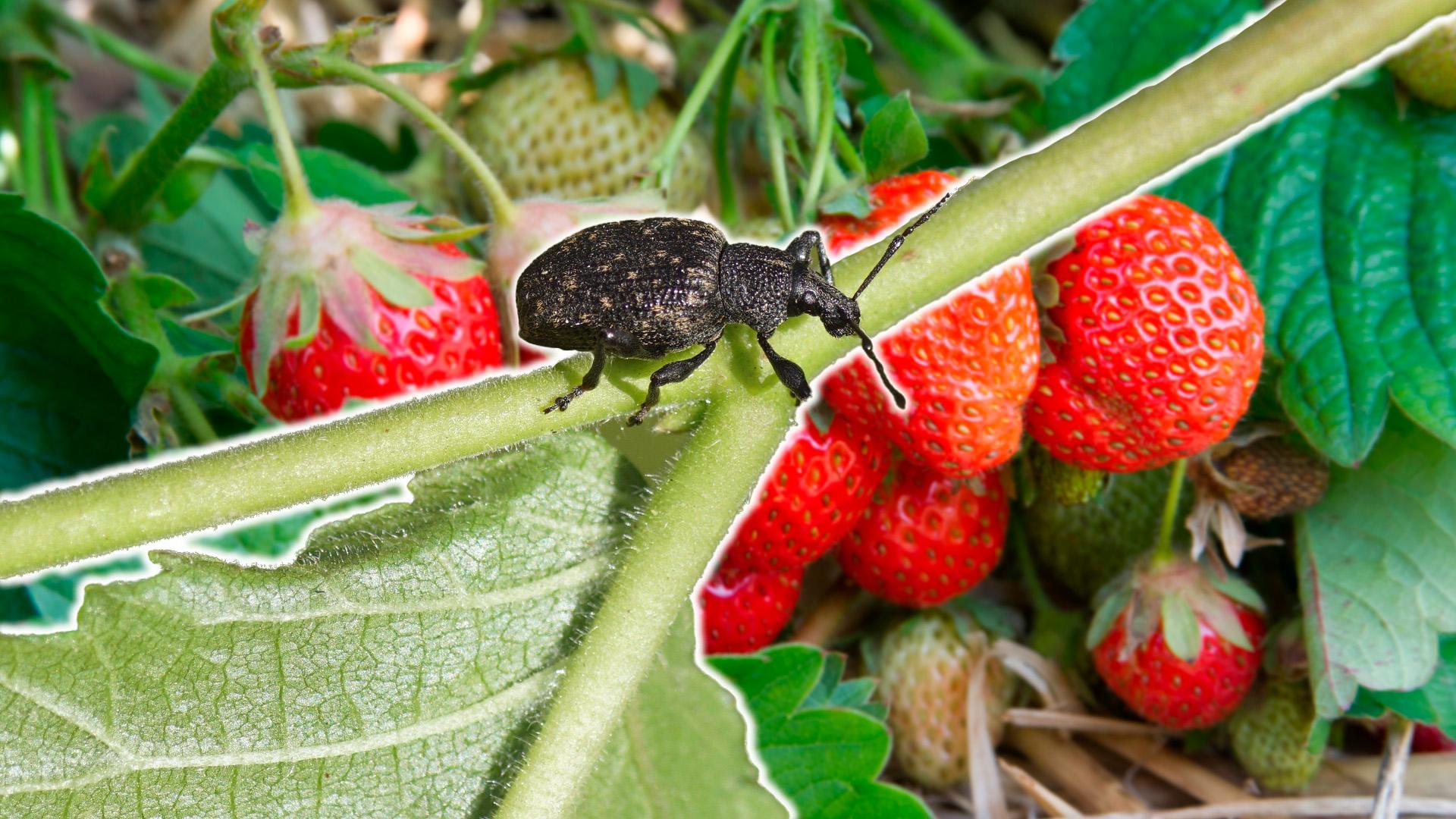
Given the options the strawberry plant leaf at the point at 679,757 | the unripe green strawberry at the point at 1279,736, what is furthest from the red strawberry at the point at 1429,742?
the strawberry plant leaf at the point at 679,757

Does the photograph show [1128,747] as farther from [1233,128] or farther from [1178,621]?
[1233,128]

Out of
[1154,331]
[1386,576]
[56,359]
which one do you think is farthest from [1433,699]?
[56,359]

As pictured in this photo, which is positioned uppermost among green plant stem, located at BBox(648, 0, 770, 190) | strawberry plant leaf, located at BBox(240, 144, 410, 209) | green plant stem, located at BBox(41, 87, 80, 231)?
green plant stem, located at BBox(648, 0, 770, 190)

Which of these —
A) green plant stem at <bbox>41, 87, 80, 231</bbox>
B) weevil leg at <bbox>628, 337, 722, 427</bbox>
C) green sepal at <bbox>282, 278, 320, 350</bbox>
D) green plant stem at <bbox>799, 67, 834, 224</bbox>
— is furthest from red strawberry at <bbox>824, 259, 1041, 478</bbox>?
green plant stem at <bbox>41, 87, 80, 231</bbox>

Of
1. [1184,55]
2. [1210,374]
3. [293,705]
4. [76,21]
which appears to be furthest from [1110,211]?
[76,21]

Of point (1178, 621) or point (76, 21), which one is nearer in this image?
point (1178, 621)

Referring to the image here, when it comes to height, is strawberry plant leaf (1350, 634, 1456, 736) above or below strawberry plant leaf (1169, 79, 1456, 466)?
below

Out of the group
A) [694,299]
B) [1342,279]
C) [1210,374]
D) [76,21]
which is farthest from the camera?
[76,21]

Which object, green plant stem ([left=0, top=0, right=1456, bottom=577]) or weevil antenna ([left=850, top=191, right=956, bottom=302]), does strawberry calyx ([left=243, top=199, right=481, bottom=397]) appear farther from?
weevil antenna ([left=850, top=191, right=956, bottom=302])
